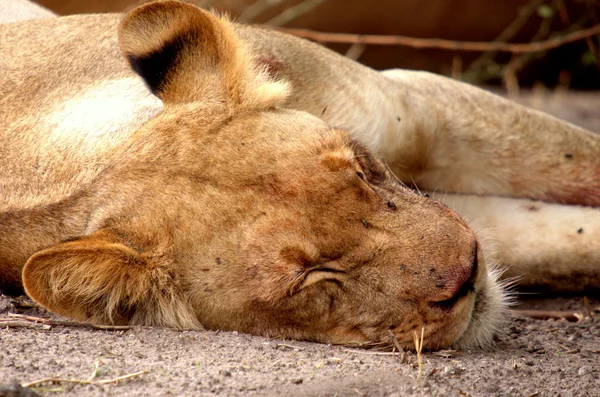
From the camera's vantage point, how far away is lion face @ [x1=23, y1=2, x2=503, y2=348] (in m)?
2.29

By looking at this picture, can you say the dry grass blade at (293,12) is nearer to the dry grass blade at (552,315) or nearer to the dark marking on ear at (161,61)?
the dry grass blade at (552,315)

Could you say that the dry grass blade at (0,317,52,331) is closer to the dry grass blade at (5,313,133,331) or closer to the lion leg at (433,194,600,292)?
the dry grass blade at (5,313,133,331)

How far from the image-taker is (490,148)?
3.47 metres

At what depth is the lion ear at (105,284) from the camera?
2.25 metres

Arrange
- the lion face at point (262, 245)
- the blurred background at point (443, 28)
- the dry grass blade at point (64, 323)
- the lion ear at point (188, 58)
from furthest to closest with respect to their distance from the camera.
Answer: the blurred background at point (443, 28)
the lion ear at point (188, 58)
the dry grass blade at point (64, 323)
the lion face at point (262, 245)

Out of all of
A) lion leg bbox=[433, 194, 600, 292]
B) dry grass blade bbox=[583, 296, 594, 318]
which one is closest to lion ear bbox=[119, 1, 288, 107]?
lion leg bbox=[433, 194, 600, 292]

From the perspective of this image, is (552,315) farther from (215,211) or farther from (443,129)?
(215,211)

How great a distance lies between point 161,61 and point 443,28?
4344 millimetres

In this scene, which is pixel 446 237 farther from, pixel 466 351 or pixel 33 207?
pixel 33 207

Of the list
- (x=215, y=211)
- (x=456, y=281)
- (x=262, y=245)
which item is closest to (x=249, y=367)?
(x=262, y=245)

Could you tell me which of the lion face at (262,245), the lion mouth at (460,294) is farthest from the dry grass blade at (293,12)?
the lion mouth at (460,294)

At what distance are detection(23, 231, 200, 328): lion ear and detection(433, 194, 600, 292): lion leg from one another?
4.29 feet

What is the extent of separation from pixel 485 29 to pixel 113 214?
191 inches

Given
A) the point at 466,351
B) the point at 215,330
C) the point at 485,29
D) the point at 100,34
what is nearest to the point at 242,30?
the point at 100,34
